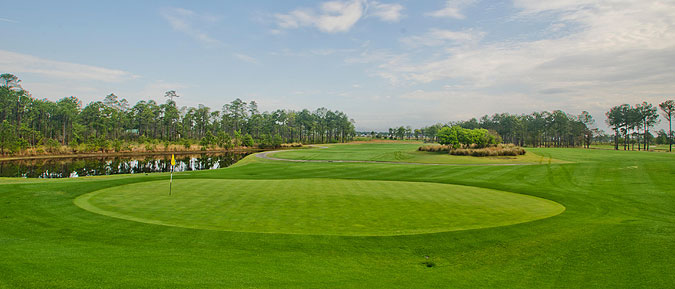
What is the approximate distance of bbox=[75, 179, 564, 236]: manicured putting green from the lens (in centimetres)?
819

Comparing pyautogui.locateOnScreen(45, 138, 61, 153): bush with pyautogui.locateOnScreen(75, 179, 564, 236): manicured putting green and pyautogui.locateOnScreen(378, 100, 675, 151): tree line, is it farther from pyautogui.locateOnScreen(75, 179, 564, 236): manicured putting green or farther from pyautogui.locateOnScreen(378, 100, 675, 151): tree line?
pyautogui.locateOnScreen(378, 100, 675, 151): tree line

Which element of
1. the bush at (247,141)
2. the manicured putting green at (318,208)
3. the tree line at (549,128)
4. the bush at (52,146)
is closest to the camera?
the manicured putting green at (318,208)

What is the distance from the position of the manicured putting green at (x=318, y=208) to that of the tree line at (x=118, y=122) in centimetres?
5059

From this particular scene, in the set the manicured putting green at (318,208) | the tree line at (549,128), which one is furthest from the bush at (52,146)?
the tree line at (549,128)

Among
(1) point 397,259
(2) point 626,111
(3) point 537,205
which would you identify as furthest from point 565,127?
(1) point 397,259

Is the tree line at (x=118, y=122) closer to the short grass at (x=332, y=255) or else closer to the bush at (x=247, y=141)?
the bush at (x=247, y=141)

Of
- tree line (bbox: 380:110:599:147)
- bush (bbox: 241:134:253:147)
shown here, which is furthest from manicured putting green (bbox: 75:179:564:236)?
tree line (bbox: 380:110:599:147)

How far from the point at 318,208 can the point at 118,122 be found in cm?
9480

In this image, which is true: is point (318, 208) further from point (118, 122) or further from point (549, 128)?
point (549, 128)

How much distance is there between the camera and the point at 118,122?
278 ft

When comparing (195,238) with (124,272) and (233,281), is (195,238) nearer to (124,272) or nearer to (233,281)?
(124,272)

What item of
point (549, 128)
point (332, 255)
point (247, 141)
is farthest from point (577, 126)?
point (332, 255)

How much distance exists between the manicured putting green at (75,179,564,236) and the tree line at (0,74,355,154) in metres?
50.6

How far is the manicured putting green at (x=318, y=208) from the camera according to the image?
8188mm
